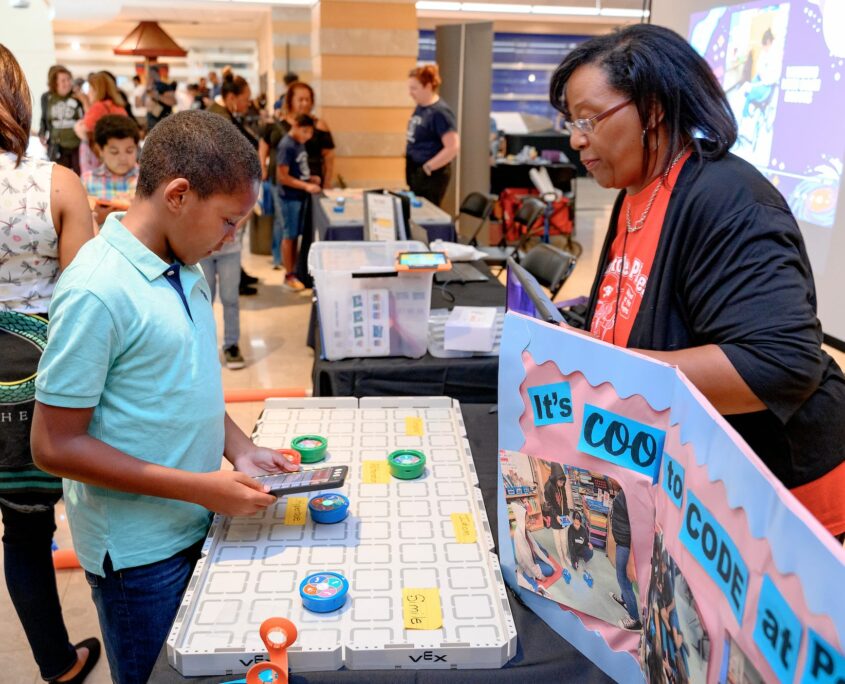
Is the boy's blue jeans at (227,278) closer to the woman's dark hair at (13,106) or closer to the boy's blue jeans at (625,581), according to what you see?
the woman's dark hair at (13,106)

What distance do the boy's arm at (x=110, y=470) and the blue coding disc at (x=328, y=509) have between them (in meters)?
0.13

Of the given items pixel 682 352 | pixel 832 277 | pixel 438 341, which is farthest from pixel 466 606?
pixel 832 277

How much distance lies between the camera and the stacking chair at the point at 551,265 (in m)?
3.35

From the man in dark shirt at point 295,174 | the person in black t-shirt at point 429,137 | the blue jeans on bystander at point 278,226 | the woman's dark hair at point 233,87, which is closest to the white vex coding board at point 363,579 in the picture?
the person in black t-shirt at point 429,137

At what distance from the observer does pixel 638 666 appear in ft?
2.81

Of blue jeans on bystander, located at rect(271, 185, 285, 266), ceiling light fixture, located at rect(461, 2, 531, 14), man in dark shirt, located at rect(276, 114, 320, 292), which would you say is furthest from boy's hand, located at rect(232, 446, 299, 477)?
ceiling light fixture, located at rect(461, 2, 531, 14)

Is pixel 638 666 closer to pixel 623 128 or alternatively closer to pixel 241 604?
pixel 241 604

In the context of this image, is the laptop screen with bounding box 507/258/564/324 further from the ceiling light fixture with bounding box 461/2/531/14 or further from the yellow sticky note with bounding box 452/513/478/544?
the ceiling light fixture with bounding box 461/2/531/14

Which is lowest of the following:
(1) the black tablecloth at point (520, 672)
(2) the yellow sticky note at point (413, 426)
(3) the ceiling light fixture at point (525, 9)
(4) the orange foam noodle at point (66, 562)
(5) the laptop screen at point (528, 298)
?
(4) the orange foam noodle at point (66, 562)

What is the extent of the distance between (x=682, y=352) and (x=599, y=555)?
0.28 metres

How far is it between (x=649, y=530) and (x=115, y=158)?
296 cm

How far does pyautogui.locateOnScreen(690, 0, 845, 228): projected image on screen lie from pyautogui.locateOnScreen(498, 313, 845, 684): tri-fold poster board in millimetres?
3706

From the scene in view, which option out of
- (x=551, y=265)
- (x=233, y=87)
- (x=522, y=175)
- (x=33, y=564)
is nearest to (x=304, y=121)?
(x=233, y=87)

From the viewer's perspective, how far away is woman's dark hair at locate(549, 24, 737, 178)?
3.45ft
